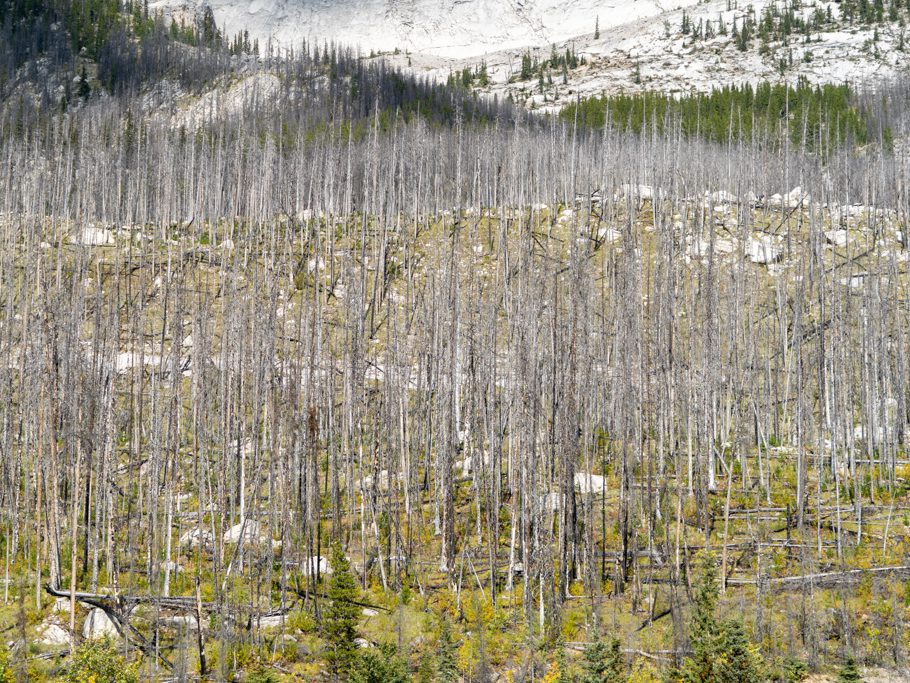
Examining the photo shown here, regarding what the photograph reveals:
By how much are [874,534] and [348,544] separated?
13.3m

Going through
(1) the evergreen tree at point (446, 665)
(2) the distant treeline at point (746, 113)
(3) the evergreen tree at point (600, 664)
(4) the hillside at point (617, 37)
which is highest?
(4) the hillside at point (617, 37)

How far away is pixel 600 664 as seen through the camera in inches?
426

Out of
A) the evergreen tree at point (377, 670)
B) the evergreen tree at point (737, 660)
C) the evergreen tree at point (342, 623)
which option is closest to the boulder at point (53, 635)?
the evergreen tree at point (342, 623)

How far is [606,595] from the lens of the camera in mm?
16828

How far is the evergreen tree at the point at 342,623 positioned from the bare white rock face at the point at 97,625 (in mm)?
4609

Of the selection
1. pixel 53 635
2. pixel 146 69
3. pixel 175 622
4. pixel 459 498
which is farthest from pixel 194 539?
pixel 146 69

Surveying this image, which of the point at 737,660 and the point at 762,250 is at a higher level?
the point at 762,250

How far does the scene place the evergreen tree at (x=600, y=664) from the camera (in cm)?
1075

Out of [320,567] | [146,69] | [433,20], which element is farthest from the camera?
[433,20]

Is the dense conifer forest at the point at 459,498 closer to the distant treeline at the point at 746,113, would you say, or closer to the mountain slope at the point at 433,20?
the distant treeline at the point at 746,113

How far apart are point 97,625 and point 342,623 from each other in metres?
5.66

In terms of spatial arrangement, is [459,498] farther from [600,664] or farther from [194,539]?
[600,664]

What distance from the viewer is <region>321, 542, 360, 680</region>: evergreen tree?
12977 millimetres

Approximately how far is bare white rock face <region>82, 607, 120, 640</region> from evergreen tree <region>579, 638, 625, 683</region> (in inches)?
366
